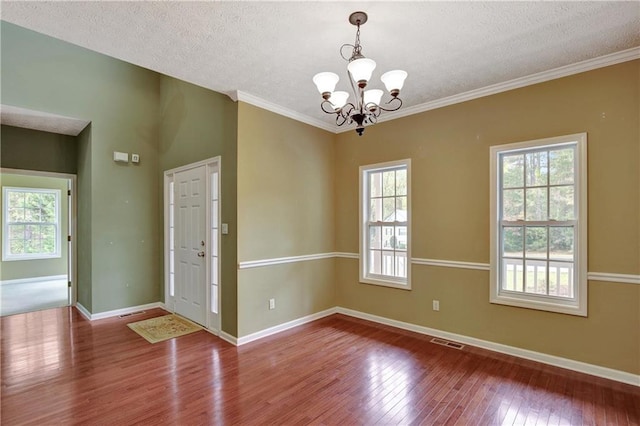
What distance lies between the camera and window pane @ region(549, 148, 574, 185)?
116 inches

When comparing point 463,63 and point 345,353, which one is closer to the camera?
point 463,63

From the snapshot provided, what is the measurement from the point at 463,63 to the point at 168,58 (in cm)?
260

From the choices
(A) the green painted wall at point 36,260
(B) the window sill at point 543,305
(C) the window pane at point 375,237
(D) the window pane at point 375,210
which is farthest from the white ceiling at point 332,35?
(A) the green painted wall at point 36,260

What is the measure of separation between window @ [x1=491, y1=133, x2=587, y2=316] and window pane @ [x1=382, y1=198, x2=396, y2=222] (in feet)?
3.99

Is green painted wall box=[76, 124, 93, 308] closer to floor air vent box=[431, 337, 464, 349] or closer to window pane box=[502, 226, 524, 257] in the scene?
floor air vent box=[431, 337, 464, 349]

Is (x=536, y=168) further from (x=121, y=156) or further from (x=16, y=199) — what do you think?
(x=16, y=199)

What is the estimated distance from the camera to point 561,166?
299 centimetres

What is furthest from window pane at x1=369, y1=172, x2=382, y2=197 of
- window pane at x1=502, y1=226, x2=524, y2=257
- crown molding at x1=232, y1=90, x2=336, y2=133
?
window pane at x1=502, y1=226, x2=524, y2=257

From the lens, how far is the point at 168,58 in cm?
265

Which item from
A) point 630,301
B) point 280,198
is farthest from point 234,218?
point 630,301

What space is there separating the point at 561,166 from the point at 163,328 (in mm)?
4836

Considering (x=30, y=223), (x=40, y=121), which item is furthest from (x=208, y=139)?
(x=30, y=223)

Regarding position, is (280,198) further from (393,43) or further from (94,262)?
(94,262)

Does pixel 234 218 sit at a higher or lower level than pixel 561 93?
lower
